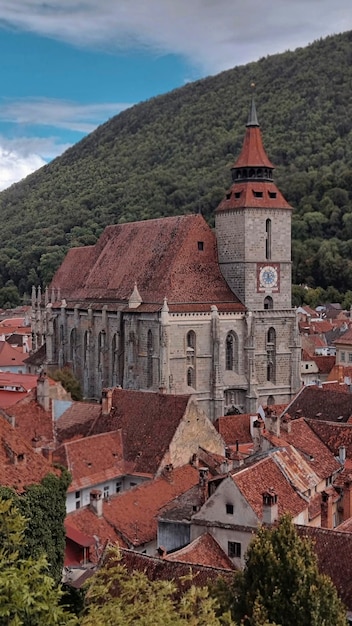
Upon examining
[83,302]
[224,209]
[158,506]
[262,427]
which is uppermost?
[224,209]

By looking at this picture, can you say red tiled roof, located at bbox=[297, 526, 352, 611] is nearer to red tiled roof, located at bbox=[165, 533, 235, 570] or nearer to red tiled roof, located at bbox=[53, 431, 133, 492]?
red tiled roof, located at bbox=[165, 533, 235, 570]

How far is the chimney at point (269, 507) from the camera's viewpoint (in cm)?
3002

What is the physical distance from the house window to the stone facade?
33.6 metres

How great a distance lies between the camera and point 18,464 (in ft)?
99.7

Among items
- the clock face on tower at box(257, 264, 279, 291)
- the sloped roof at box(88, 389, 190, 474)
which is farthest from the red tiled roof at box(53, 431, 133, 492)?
the clock face on tower at box(257, 264, 279, 291)

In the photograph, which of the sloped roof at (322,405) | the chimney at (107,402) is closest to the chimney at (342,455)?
the sloped roof at (322,405)

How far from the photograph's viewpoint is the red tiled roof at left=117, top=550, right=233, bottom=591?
84.7ft

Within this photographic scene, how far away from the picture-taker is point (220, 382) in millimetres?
68062

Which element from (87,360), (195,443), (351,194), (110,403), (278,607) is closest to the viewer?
(278,607)

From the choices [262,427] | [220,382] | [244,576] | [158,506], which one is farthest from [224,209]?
[244,576]

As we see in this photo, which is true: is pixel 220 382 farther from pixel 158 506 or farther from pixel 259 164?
pixel 158 506

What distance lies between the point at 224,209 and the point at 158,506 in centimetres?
3706

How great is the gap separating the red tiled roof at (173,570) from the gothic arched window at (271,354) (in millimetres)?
44957

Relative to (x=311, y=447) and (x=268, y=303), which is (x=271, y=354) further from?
(x=311, y=447)
